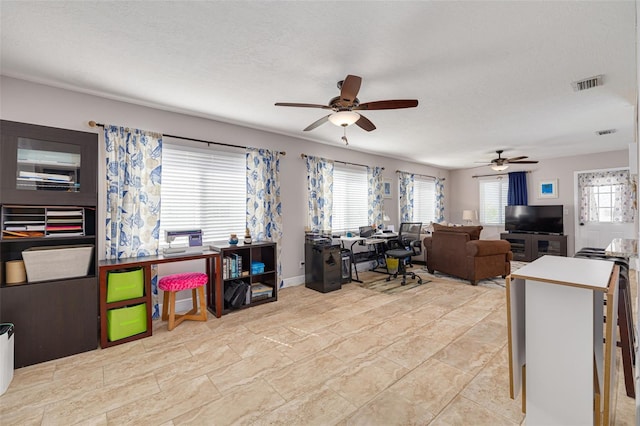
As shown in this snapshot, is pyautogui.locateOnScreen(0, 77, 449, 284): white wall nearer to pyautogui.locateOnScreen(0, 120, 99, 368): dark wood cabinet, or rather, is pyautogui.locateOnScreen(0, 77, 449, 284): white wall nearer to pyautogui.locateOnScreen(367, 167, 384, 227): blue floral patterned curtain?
pyautogui.locateOnScreen(367, 167, 384, 227): blue floral patterned curtain

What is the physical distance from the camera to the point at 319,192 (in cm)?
505

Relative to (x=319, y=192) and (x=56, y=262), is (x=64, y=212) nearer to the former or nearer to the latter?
(x=56, y=262)

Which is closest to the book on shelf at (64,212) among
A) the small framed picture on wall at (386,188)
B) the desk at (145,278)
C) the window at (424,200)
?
the desk at (145,278)

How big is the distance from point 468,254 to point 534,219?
11.9ft

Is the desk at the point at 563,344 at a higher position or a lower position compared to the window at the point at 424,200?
lower

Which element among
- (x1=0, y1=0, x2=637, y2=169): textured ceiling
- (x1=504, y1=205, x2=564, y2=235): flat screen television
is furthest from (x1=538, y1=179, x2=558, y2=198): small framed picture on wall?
(x1=0, y1=0, x2=637, y2=169): textured ceiling

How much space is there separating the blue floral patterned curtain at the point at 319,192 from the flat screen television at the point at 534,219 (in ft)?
17.2

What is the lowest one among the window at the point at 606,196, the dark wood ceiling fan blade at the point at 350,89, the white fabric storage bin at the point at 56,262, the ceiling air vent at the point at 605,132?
the white fabric storage bin at the point at 56,262

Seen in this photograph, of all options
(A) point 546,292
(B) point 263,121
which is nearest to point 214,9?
(B) point 263,121

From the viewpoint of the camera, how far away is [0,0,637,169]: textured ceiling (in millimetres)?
1819

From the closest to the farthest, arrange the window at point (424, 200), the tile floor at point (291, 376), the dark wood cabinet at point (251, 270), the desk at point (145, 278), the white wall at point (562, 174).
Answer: the tile floor at point (291, 376), the desk at point (145, 278), the dark wood cabinet at point (251, 270), the white wall at point (562, 174), the window at point (424, 200)

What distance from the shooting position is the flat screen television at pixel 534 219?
21.8 feet

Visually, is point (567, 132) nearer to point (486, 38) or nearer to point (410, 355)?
point (486, 38)

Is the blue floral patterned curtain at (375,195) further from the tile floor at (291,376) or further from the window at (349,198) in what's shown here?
the tile floor at (291,376)
